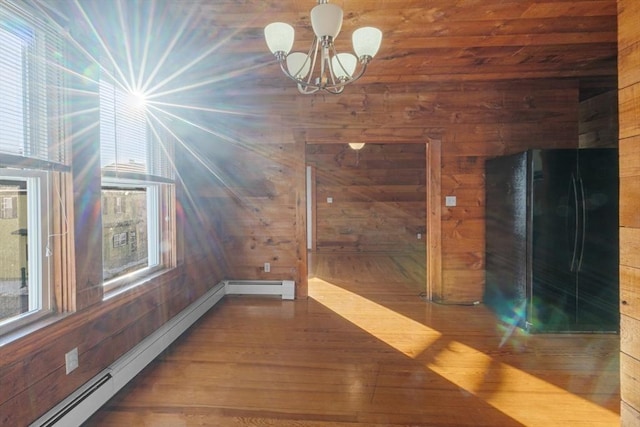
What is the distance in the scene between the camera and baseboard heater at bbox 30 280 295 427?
170 cm

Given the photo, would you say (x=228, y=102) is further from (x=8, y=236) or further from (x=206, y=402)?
(x=206, y=402)

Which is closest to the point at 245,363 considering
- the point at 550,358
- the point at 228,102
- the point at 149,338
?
the point at 149,338

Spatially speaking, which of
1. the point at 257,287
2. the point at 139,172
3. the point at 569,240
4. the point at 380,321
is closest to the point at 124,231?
the point at 139,172

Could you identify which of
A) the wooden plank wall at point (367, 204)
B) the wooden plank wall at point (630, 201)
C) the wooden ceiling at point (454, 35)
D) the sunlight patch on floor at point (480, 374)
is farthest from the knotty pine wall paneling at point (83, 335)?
the wooden plank wall at point (367, 204)

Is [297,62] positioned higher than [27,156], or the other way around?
[297,62]

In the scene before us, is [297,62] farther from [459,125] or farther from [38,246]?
[459,125]

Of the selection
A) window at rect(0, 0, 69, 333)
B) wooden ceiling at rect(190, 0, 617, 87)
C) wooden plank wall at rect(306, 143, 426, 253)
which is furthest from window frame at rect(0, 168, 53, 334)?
wooden plank wall at rect(306, 143, 426, 253)

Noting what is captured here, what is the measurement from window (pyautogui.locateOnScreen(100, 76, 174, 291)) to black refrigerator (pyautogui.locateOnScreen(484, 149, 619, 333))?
3286mm

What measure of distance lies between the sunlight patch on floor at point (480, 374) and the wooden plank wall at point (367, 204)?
3902 millimetres

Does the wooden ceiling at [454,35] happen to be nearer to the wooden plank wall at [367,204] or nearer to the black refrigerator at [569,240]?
the black refrigerator at [569,240]

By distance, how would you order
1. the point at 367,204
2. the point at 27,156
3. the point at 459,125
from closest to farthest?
the point at 27,156, the point at 459,125, the point at 367,204

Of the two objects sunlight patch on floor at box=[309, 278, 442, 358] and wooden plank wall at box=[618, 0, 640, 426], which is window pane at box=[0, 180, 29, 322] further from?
wooden plank wall at box=[618, 0, 640, 426]

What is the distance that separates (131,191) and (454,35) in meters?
2.92

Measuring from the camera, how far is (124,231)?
8.18ft
